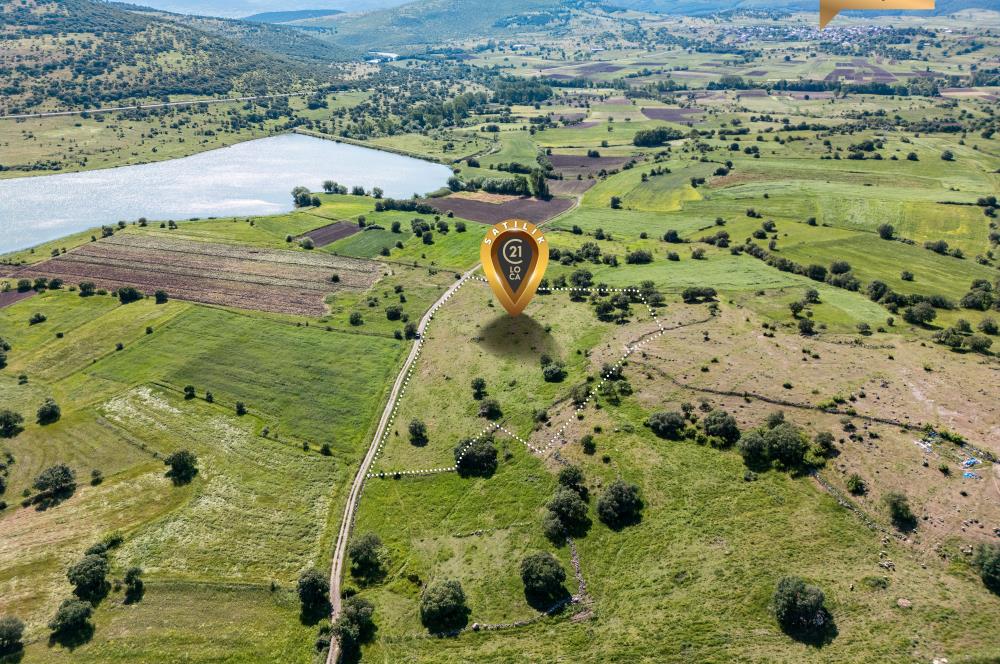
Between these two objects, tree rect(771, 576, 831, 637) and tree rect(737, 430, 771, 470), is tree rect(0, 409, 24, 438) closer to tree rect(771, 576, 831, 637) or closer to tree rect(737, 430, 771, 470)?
tree rect(737, 430, 771, 470)

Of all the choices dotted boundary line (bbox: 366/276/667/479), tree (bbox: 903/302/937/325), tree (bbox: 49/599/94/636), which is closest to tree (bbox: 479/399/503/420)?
dotted boundary line (bbox: 366/276/667/479)

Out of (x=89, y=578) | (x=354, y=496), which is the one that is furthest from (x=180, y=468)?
(x=354, y=496)

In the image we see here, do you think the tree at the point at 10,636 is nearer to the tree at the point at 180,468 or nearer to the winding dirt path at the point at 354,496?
the tree at the point at 180,468

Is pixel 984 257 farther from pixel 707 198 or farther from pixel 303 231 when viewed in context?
pixel 303 231

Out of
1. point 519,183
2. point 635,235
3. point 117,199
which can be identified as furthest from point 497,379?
point 117,199

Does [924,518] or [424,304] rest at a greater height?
[424,304]

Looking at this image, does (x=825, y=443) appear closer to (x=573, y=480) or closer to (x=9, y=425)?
(x=573, y=480)
